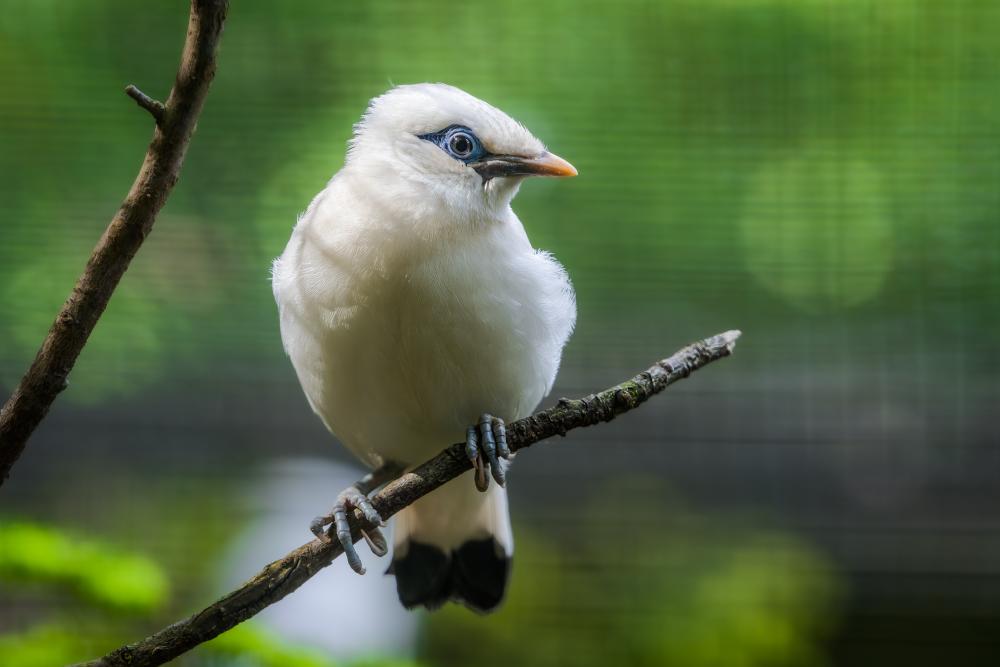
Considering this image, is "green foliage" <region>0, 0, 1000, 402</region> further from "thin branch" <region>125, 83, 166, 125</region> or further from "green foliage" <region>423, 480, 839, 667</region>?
"thin branch" <region>125, 83, 166, 125</region>

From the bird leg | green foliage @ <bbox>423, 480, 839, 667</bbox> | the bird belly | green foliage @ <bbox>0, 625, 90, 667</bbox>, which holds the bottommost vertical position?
green foliage @ <bbox>423, 480, 839, 667</bbox>

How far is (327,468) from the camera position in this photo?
2482 millimetres

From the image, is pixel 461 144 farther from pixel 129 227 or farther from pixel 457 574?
pixel 457 574

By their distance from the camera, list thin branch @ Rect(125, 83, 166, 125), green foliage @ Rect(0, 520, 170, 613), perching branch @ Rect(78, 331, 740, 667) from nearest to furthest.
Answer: thin branch @ Rect(125, 83, 166, 125) < perching branch @ Rect(78, 331, 740, 667) < green foliage @ Rect(0, 520, 170, 613)

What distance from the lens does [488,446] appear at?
132 cm

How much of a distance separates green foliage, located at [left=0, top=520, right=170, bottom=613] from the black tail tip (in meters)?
0.37

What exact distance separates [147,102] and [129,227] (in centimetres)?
12

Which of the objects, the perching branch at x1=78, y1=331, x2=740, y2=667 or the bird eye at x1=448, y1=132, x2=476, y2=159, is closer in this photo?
the perching branch at x1=78, y1=331, x2=740, y2=667

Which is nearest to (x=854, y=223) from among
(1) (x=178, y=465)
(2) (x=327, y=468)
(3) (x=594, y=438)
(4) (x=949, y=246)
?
(4) (x=949, y=246)

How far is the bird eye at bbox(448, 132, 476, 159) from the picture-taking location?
1381 millimetres

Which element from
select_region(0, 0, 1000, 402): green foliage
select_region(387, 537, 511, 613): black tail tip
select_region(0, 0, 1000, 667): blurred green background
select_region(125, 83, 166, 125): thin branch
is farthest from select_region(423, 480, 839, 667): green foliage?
select_region(125, 83, 166, 125): thin branch

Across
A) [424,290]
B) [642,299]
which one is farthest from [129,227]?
[642,299]

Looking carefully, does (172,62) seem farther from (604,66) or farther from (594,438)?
(594,438)

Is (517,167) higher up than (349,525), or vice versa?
(517,167)
